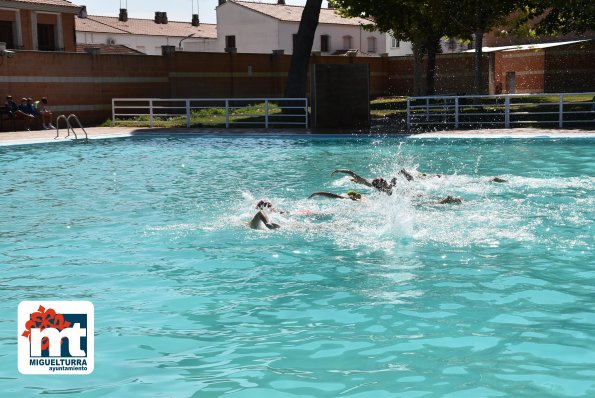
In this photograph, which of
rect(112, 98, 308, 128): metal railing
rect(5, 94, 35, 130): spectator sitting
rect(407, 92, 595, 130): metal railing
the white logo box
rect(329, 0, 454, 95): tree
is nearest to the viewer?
the white logo box

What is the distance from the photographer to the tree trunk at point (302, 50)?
103 ft

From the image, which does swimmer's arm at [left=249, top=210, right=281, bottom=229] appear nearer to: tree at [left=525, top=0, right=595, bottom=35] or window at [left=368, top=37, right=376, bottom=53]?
tree at [left=525, top=0, right=595, bottom=35]


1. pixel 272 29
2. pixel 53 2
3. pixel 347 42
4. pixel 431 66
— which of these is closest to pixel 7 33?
pixel 53 2

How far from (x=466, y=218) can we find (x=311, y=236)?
86.9 inches

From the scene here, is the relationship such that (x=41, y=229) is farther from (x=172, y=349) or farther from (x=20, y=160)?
(x=20, y=160)

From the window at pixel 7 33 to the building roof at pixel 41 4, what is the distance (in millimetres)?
1926

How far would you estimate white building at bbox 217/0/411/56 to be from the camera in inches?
2389

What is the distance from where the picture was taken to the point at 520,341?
5.86 metres

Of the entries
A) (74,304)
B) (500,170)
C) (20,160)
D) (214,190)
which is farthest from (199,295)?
(20,160)

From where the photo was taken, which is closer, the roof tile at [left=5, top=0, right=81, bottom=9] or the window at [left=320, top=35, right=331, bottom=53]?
the roof tile at [left=5, top=0, right=81, bottom=9]

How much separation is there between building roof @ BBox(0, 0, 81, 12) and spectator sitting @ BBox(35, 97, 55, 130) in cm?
1019

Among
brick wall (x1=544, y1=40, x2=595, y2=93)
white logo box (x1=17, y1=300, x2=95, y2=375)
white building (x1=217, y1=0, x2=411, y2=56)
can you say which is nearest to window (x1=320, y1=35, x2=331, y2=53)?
white building (x1=217, y1=0, x2=411, y2=56)

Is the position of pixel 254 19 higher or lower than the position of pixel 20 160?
higher

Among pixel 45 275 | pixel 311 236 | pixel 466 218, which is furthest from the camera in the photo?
pixel 466 218
